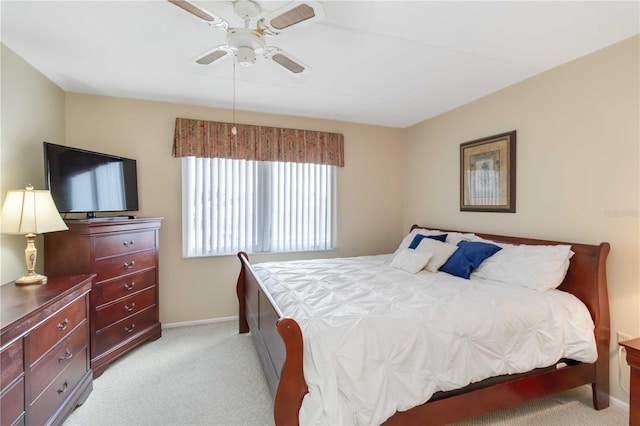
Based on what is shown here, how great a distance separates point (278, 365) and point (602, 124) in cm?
287

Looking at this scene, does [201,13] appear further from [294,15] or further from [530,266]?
[530,266]

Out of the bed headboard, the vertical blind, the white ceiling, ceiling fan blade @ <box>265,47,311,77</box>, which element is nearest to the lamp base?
the vertical blind

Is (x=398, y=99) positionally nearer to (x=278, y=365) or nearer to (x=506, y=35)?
(x=506, y=35)

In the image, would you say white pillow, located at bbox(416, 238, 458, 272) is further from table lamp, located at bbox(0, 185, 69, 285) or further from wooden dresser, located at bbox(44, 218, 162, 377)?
table lamp, located at bbox(0, 185, 69, 285)

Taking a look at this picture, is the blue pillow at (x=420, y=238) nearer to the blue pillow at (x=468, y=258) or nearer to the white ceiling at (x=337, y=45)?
the blue pillow at (x=468, y=258)

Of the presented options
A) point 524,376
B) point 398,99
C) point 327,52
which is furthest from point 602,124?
point 327,52

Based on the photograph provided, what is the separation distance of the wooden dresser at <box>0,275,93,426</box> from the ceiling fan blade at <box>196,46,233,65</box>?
166 centimetres

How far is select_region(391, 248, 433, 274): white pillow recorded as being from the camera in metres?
2.76

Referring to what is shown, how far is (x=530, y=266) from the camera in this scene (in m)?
2.26

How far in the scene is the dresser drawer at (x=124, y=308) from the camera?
2.48 metres

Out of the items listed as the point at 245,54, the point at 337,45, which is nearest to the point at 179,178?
the point at 245,54

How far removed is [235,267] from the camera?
366cm

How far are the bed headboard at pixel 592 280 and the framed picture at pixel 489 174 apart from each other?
28.7 inches

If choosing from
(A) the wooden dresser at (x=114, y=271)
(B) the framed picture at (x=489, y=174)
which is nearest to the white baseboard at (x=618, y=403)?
(B) the framed picture at (x=489, y=174)
